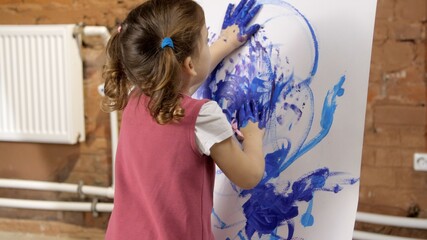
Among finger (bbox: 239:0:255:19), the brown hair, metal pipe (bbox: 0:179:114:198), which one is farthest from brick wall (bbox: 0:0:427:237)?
the brown hair

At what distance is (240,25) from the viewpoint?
1050 millimetres

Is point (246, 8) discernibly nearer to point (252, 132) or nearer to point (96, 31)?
point (252, 132)

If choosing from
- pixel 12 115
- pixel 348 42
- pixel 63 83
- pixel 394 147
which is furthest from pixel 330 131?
pixel 12 115

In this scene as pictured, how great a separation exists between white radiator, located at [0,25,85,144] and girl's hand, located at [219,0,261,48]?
1.06 m

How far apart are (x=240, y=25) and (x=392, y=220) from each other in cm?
103

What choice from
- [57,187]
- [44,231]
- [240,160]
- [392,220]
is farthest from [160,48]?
[44,231]

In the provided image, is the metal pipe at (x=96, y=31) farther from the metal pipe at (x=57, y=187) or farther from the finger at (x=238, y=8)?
the finger at (x=238, y=8)

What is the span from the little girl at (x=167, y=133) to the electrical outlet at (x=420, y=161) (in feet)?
3.11

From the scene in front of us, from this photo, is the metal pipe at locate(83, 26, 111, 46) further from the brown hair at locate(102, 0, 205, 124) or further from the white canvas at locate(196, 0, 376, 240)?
the brown hair at locate(102, 0, 205, 124)

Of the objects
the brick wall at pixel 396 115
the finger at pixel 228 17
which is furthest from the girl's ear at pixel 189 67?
the brick wall at pixel 396 115

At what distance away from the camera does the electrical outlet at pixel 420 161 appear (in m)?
1.69

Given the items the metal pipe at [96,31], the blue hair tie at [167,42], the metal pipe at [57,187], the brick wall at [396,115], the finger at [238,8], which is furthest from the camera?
the metal pipe at [57,187]

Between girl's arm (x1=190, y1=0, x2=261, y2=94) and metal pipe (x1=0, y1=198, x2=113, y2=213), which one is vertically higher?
girl's arm (x1=190, y1=0, x2=261, y2=94)

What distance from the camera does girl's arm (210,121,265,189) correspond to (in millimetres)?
867
